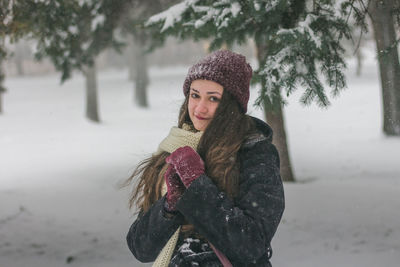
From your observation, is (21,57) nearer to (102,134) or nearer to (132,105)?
(132,105)

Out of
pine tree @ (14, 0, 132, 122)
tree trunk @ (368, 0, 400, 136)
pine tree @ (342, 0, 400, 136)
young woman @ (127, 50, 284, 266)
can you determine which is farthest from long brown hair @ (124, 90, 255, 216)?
pine tree @ (14, 0, 132, 122)

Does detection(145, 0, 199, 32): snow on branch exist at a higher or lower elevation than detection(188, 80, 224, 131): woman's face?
higher

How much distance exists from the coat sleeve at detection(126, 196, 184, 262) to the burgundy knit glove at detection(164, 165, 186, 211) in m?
0.06

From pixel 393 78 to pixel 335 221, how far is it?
2.16 meters

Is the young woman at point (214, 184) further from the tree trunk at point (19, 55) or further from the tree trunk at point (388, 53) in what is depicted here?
the tree trunk at point (19, 55)

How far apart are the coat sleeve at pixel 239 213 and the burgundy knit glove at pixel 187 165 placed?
0.11 feet

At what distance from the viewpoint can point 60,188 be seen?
798 cm

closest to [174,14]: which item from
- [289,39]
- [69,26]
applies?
[289,39]

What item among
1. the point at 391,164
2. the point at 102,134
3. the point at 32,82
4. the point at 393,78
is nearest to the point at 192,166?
the point at 393,78

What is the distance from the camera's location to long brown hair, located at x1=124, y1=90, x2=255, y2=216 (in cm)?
197

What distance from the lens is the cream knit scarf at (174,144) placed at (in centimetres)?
205

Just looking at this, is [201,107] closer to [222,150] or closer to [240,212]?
[222,150]

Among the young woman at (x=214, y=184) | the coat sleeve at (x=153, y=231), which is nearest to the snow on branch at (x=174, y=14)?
the young woman at (x=214, y=184)

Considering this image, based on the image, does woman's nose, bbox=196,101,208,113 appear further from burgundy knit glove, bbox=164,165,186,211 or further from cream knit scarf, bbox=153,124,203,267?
burgundy knit glove, bbox=164,165,186,211
